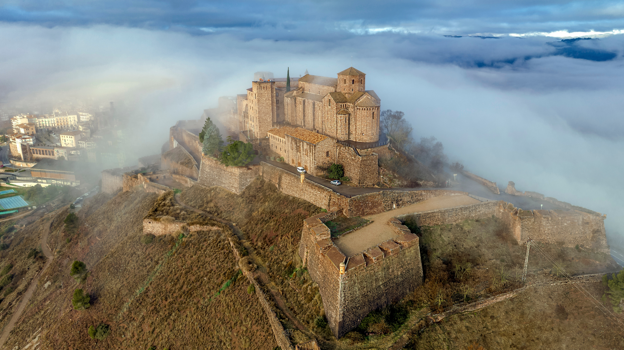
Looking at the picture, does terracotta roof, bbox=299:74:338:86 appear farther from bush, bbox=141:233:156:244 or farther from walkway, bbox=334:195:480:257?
bush, bbox=141:233:156:244

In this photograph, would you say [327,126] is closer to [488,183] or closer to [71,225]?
[488,183]

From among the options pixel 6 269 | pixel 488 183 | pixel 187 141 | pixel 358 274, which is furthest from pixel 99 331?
pixel 488 183

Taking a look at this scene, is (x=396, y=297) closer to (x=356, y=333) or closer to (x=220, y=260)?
(x=356, y=333)

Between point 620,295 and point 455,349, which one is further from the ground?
point 620,295

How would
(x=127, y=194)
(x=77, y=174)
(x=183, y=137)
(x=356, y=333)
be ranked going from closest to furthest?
(x=356, y=333), (x=127, y=194), (x=183, y=137), (x=77, y=174)

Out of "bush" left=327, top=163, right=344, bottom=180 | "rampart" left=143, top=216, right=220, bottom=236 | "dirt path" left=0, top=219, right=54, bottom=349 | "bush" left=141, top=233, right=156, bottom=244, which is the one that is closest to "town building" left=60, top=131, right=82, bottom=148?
"dirt path" left=0, top=219, right=54, bottom=349

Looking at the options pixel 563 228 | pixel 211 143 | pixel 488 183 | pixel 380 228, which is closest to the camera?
pixel 380 228

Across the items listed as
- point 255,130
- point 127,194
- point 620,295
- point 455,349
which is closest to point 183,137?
point 127,194
